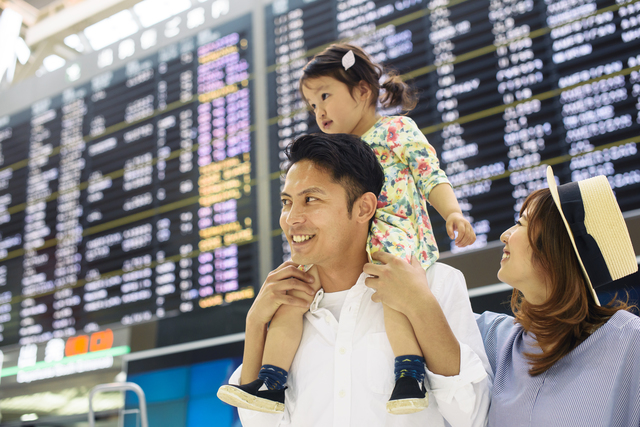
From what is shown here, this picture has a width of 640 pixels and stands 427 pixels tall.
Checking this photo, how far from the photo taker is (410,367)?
1.34 m

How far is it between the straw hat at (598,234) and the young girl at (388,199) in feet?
0.97

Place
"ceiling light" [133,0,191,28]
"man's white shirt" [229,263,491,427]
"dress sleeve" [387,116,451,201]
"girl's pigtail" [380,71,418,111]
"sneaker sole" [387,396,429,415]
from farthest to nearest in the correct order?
1. "ceiling light" [133,0,191,28]
2. "girl's pigtail" [380,71,418,111]
3. "dress sleeve" [387,116,451,201]
4. "man's white shirt" [229,263,491,427]
5. "sneaker sole" [387,396,429,415]

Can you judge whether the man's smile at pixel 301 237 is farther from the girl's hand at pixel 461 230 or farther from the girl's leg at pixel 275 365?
the girl's hand at pixel 461 230

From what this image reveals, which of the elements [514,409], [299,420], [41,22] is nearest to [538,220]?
[514,409]

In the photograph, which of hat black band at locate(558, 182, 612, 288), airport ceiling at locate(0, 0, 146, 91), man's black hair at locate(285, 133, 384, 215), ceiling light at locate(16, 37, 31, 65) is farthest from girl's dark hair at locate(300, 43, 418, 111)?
ceiling light at locate(16, 37, 31, 65)

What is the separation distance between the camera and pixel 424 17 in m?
3.47

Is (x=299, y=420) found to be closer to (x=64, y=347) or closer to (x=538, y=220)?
(x=538, y=220)

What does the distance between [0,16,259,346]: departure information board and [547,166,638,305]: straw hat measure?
8.65 feet

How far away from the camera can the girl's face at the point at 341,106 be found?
1.95 m

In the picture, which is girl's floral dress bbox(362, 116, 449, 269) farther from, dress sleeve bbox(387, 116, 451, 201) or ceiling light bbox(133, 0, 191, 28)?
ceiling light bbox(133, 0, 191, 28)

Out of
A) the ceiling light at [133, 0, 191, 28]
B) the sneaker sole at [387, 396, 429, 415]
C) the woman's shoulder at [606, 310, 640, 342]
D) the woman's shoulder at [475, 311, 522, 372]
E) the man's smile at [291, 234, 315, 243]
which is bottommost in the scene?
the sneaker sole at [387, 396, 429, 415]

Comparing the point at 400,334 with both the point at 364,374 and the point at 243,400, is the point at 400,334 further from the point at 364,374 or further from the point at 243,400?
the point at 243,400

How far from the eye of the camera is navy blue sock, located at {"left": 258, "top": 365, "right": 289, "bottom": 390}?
4.79ft

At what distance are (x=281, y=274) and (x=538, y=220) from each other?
2.30 feet
